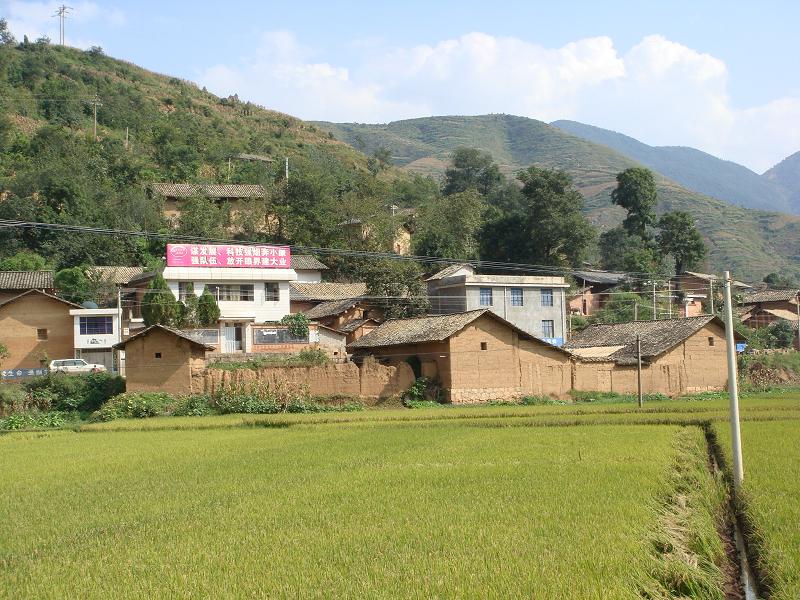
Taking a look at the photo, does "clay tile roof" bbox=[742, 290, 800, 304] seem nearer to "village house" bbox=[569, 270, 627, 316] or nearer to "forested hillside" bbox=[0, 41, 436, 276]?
"village house" bbox=[569, 270, 627, 316]

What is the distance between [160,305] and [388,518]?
110 ft

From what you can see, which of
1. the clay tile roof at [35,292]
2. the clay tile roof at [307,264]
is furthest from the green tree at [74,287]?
the clay tile roof at [307,264]

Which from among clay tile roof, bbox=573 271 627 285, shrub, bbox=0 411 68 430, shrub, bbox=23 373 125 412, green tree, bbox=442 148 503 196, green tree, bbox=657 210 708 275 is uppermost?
green tree, bbox=442 148 503 196

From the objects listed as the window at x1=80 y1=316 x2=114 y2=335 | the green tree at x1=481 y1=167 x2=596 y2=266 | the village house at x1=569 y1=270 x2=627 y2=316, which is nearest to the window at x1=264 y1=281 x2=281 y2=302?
the window at x1=80 y1=316 x2=114 y2=335

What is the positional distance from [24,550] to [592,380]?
1304 inches

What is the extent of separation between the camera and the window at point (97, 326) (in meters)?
45.7

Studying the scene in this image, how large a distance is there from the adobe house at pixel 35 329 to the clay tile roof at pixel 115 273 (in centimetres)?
532

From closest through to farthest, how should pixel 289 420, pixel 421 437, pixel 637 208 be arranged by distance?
pixel 421 437 → pixel 289 420 → pixel 637 208

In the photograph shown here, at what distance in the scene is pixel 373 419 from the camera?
31.3m

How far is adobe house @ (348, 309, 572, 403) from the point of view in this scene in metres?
38.2

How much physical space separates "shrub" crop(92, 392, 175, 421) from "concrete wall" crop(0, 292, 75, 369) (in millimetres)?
10689

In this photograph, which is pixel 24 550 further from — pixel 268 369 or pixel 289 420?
pixel 268 369

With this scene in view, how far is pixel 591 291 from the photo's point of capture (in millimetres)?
66750

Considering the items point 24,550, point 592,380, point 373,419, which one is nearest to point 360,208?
point 592,380
